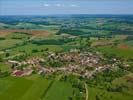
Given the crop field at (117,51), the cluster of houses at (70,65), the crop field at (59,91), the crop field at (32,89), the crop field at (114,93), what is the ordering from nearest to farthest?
the crop field at (114,93), the crop field at (59,91), the crop field at (32,89), the cluster of houses at (70,65), the crop field at (117,51)

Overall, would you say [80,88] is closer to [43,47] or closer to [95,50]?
[95,50]

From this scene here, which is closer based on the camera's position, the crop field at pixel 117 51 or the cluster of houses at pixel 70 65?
the cluster of houses at pixel 70 65

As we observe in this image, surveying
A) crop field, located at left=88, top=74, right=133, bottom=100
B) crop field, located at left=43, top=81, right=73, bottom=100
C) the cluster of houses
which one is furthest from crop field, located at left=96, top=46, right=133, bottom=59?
crop field, located at left=43, top=81, right=73, bottom=100

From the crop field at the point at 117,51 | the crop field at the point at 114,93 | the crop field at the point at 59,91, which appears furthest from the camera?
the crop field at the point at 117,51

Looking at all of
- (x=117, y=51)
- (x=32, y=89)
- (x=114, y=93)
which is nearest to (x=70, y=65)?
(x=32, y=89)

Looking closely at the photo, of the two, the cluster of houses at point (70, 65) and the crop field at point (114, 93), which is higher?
the crop field at point (114, 93)

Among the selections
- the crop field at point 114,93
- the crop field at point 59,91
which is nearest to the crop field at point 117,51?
the crop field at point 114,93

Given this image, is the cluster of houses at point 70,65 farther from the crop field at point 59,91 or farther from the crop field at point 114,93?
the crop field at point 114,93

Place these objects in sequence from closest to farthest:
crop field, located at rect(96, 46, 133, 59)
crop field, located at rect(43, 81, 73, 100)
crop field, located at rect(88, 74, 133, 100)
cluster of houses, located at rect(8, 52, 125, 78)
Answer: crop field, located at rect(88, 74, 133, 100)
crop field, located at rect(43, 81, 73, 100)
cluster of houses, located at rect(8, 52, 125, 78)
crop field, located at rect(96, 46, 133, 59)

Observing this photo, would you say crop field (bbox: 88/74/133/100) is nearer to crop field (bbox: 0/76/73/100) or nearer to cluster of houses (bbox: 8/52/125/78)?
crop field (bbox: 0/76/73/100)
